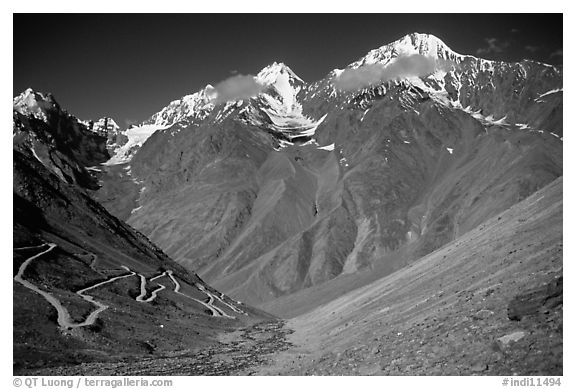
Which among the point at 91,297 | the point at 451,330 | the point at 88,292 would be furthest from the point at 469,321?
the point at 88,292

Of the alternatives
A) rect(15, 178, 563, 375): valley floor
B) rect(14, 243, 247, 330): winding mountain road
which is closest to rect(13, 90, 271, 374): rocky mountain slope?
rect(14, 243, 247, 330): winding mountain road

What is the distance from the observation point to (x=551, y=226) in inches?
1610

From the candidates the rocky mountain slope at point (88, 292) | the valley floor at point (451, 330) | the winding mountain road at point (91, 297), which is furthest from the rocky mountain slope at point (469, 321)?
the winding mountain road at point (91, 297)

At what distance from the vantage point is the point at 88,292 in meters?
59.1

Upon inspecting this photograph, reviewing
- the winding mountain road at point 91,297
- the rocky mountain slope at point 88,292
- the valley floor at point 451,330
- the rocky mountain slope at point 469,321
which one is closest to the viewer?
the rocky mountain slope at point 469,321

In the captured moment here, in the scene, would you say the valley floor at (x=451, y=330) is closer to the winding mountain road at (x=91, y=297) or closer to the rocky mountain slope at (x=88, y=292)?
the rocky mountain slope at (x=88, y=292)

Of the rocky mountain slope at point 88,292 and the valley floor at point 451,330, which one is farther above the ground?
the rocky mountain slope at point 88,292

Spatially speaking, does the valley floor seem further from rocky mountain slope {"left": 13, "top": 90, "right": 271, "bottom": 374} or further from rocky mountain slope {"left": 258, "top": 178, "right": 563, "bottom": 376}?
rocky mountain slope {"left": 13, "top": 90, "right": 271, "bottom": 374}

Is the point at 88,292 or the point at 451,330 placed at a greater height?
the point at 88,292

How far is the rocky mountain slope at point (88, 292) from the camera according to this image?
3888 cm

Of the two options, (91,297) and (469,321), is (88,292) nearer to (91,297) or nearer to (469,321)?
(91,297)
